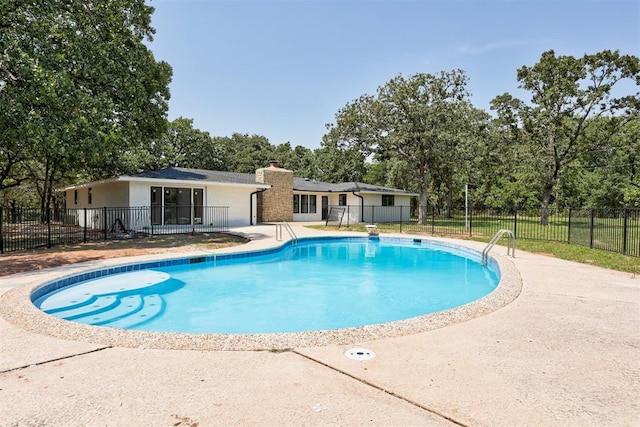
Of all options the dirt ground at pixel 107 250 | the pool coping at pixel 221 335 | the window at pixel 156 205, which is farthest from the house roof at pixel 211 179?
the pool coping at pixel 221 335

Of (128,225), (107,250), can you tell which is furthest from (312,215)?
(107,250)

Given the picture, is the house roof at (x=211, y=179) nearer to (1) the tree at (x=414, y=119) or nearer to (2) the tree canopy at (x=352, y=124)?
(2) the tree canopy at (x=352, y=124)

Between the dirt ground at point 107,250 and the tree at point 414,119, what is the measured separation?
1176 centimetres

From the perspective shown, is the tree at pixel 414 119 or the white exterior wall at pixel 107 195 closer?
the white exterior wall at pixel 107 195

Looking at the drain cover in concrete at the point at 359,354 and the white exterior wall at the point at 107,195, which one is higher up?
the white exterior wall at the point at 107,195

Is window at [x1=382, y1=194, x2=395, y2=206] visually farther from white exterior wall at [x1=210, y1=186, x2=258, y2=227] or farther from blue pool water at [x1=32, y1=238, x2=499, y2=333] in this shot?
blue pool water at [x1=32, y1=238, x2=499, y2=333]

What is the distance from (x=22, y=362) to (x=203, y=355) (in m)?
1.53

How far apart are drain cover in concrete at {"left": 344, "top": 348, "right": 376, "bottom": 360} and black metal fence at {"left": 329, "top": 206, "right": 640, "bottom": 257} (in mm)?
9098

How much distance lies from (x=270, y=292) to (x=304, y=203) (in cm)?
1664

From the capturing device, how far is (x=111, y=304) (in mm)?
6570

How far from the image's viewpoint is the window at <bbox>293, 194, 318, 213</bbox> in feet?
79.3

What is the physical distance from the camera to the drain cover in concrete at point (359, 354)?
3.17m

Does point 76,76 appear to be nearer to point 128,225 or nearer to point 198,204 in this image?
point 128,225

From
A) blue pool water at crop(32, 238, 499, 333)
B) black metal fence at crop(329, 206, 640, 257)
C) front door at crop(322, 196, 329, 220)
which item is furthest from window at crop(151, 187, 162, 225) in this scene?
front door at crop(322, 196, 329, 220)
